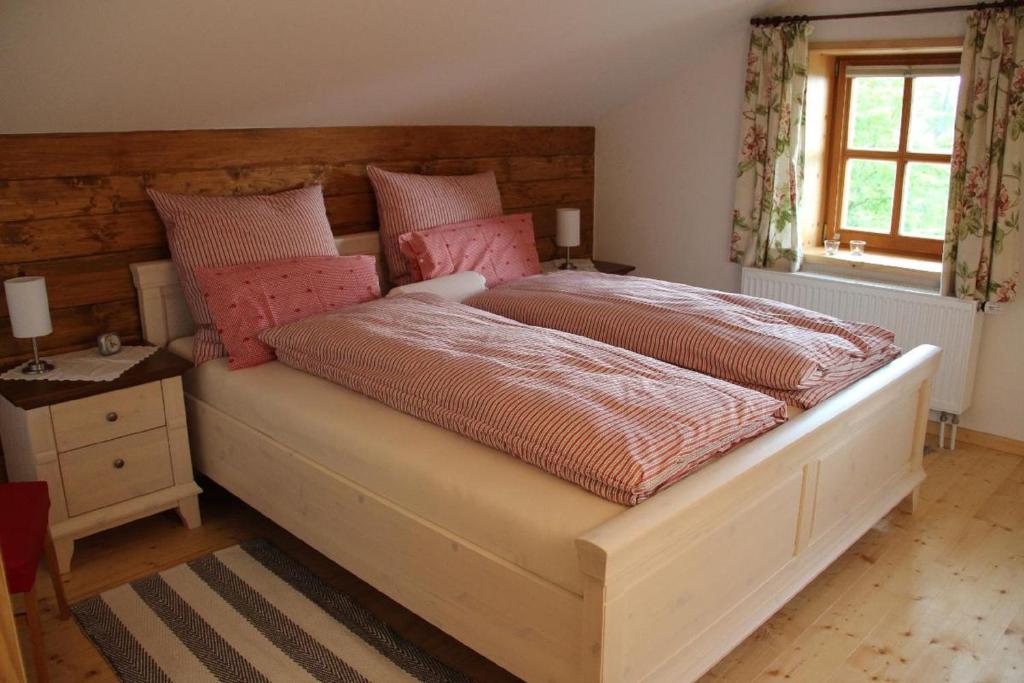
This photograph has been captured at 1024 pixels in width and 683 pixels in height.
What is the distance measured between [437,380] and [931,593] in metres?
1.51

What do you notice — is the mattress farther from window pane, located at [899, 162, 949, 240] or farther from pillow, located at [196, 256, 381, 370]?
window pane, located at [899, 162, 949, 240]

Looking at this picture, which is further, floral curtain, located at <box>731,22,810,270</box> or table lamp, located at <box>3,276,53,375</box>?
floral curtain, located at <box>731,22,810,270</box>

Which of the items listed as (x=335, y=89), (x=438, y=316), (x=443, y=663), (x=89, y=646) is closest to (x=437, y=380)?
(x=438, y=316)

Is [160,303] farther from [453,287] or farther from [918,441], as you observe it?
[918,441]

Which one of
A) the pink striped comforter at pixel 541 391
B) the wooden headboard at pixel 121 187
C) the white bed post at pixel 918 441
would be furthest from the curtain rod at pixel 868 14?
the pink striped comforter at pixel 541 391

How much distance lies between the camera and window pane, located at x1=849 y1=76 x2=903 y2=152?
3.69m

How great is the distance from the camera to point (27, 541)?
6.15ft

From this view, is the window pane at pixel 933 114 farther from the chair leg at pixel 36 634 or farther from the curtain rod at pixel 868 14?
the chair leg at pixel 36 634

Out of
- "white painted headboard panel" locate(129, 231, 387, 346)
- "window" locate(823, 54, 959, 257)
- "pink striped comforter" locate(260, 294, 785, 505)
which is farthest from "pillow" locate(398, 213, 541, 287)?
"window" locate(823, 54, 959, 257)

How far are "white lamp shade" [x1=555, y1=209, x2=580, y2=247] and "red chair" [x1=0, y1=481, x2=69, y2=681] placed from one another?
2.49m

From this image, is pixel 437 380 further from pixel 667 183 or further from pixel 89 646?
pixel 667 183

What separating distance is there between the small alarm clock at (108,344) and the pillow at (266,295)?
0.31 m

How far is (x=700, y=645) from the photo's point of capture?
1901 mm

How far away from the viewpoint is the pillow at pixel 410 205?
3363mm
